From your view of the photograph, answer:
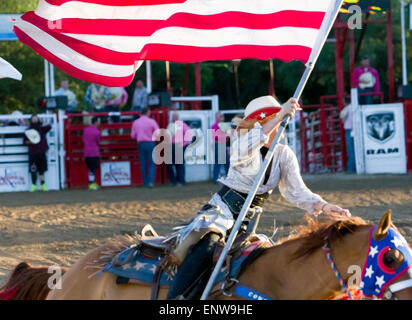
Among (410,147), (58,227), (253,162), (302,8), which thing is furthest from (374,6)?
(253,162)

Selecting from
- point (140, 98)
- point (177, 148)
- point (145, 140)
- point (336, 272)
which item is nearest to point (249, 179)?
point (336, 272)

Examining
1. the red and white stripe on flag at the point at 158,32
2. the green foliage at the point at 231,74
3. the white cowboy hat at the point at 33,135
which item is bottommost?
the white cowboy hat at the point at 33,135

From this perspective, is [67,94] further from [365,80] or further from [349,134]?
[365,80]

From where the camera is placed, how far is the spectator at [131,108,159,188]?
16281 mm

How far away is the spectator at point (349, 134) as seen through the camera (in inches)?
678

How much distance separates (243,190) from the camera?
14.0 feet

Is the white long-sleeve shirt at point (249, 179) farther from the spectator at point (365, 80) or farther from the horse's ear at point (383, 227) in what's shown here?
the spectator at point (365, 80)

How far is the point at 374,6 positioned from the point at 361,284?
579 inches

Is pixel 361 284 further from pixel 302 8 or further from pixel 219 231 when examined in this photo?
pixel 302 8

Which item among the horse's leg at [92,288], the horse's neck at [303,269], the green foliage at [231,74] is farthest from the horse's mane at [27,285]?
the green foliage at [231,74]

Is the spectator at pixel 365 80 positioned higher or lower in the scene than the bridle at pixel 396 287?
higher

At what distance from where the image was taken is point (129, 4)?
18.3ft

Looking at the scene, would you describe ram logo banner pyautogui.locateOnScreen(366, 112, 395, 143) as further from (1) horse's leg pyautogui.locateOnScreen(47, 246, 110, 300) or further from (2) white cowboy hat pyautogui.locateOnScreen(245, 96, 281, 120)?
(1) horse's leg pyautogui.locateOnScreen(47, 246, 110, 300)

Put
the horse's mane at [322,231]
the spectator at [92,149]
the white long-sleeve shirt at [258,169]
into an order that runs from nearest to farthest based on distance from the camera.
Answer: the horse's mane at [322,231] → the white long-sleeve shirt at [258,169] → the spectator at [92,149]
